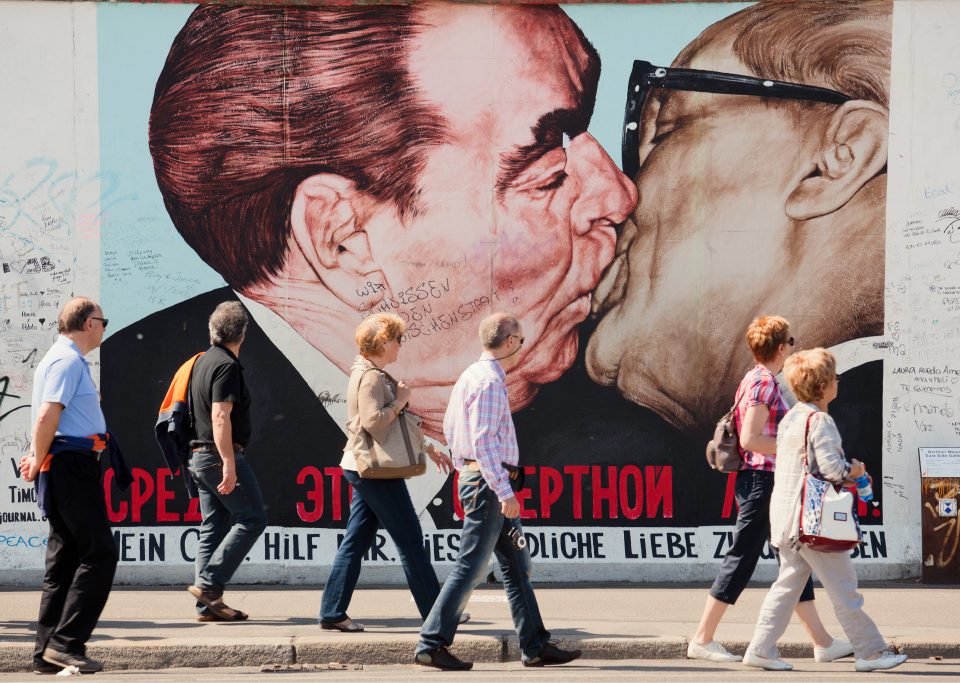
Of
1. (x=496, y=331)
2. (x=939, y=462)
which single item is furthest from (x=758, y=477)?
(x=939, y=462)

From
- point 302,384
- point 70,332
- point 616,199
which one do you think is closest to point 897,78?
point 616,199

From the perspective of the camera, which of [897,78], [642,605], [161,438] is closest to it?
[161,438]

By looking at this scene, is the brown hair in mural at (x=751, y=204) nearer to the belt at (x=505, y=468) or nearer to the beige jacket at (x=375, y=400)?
the beige jacket at (x=375, y=400)

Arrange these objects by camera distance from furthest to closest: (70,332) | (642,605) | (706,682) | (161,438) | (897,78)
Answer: (897,78), (642,605), (161,438), (70,332), (706,682)

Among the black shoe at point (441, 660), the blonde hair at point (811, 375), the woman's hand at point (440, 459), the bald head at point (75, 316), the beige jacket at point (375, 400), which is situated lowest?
the black shoe at point (441, 660)

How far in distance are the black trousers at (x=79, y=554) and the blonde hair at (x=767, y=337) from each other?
350cm

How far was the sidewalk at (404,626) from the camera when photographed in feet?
23.1

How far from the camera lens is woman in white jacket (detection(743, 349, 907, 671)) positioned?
20.9 feet

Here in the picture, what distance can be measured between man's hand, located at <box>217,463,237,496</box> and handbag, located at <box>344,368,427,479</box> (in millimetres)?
779

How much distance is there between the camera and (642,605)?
8.43m

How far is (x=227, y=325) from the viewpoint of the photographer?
7.66 metres

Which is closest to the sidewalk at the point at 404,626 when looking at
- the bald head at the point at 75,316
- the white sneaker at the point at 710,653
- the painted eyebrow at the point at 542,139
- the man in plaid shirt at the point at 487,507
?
the white sneaker at the point at 710,653

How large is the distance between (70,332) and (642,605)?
3994mm

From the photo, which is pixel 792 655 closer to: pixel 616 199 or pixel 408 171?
pixel 616 199
